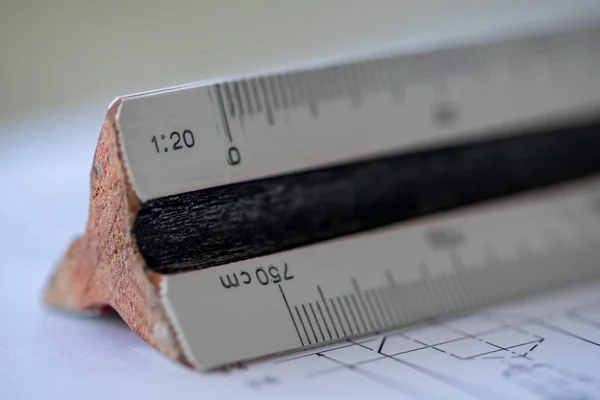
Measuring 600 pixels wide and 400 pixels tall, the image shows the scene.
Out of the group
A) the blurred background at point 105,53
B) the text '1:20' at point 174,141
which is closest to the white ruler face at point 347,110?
the text '1:20' at point 174,141

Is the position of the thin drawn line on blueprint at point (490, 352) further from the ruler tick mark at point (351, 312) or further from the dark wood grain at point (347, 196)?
the dark wood grain at point (347, 196)

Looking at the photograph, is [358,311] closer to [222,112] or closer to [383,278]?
[383,278]

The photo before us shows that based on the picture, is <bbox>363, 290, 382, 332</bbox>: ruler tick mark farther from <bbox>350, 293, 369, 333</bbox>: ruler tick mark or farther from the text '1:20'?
the text '1:20'

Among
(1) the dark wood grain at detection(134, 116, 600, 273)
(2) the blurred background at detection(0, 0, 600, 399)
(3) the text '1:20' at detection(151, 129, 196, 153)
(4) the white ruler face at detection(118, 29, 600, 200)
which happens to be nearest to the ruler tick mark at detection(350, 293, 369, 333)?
(1) the dark wood grain at detection(134, 116, 600, 273)

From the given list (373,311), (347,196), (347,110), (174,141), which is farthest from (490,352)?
(174,141)

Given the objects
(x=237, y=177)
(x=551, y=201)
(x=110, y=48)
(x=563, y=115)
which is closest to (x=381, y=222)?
(x=237, y=177)

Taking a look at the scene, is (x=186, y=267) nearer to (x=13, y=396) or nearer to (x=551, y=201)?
(x=13, y=396)
